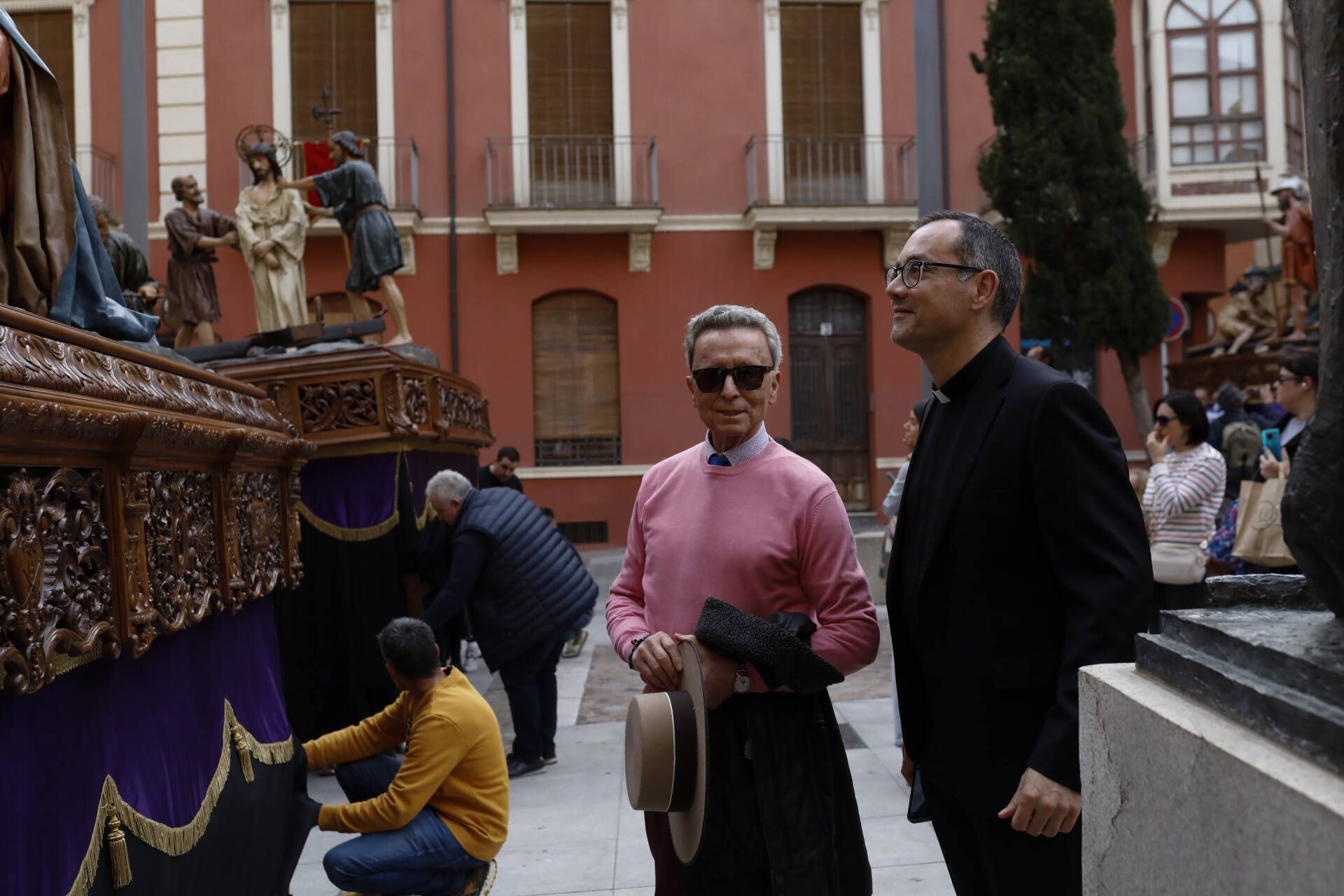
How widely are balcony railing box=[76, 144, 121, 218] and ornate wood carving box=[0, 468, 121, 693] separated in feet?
52.3

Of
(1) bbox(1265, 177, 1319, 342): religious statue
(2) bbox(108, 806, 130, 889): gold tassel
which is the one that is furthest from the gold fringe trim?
(1) bbox(1265, 177, 1319, 342): religious statue

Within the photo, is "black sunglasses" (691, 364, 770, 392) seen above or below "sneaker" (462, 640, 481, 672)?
above

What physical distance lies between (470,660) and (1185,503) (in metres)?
5.67

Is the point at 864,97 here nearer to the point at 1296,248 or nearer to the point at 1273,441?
the point at 1296,248

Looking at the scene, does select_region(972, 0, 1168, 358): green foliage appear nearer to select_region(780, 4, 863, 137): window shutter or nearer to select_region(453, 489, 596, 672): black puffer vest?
select_region(780, 4, 863, 137): window shutter

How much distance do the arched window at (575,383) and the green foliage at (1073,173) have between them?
230 inches

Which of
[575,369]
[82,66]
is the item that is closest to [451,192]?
[575,369]

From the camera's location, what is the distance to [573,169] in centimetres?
1769

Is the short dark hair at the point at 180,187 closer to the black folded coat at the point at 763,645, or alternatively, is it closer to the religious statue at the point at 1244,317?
the black folded coat at the point at 763,645

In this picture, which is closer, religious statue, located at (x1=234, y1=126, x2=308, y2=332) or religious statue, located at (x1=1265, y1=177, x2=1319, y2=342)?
religious statue, located at (x1=234, y1=126, x2=308, y2=332)

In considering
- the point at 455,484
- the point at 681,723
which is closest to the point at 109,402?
the point at 681,723

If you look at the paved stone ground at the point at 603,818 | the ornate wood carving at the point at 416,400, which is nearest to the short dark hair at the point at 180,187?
the ornate wood carving at the point at 416,400

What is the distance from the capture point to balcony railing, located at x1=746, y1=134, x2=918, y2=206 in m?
17.7

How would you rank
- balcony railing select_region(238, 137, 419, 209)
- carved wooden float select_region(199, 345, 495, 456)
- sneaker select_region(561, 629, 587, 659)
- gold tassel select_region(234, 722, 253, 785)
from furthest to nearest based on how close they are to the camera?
balcony railing select_region(238, 137, 419, 209) < sneaker select_region(561, 629, 587, 659) < carved wooden float select_region(199, 345, 495, 456) < gold tassel select_region(234, 722, 253, 785)
